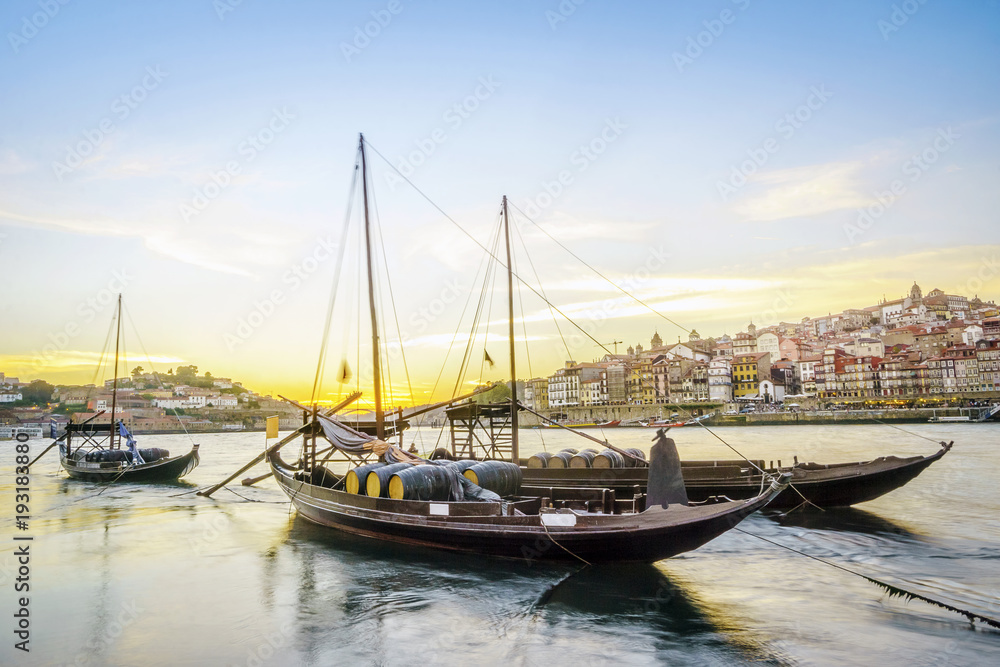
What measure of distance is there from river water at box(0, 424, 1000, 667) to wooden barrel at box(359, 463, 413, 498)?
1.38 metres

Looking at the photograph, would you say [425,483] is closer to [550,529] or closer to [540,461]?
[550,529]

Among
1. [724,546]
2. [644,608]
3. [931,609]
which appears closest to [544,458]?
[724,546]

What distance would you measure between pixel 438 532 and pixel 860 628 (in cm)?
755

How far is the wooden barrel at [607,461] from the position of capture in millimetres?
19469

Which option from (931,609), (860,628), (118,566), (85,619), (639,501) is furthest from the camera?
(118,566)

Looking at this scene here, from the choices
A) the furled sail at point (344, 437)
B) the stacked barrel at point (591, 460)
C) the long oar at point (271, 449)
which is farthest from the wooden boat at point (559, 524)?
the stacked barrel at point (591, 460)

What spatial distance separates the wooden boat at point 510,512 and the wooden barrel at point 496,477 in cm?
3

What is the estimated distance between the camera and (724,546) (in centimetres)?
1502

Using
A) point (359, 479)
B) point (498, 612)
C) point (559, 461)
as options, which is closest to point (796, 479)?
point (559, 461)

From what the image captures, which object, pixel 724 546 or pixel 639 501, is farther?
pixel 724 546

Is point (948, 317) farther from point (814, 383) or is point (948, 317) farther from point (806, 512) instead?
point (806, 512)

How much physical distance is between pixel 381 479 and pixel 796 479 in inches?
507

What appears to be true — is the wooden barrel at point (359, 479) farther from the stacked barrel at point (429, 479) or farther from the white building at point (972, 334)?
the white building at point (972, 334)

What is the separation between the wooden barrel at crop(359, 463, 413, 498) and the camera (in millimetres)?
14094
